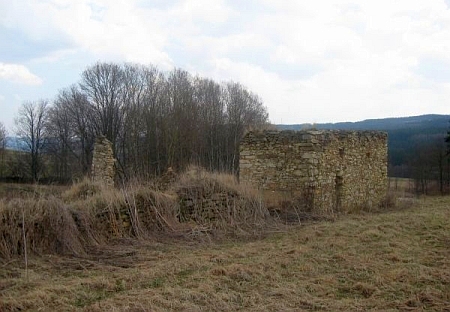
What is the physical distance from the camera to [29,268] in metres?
6.65

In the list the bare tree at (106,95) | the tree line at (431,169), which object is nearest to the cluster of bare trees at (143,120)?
the bare tree at (106,95)

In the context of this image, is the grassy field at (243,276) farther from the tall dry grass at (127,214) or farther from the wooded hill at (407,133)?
the wooded hill at (407,133)

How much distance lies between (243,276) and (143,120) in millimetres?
38247

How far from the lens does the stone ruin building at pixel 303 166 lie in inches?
520

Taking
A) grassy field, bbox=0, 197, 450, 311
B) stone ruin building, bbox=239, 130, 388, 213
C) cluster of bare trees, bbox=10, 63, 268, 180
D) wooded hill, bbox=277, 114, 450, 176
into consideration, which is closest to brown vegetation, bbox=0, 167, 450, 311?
grassy field, bbox=0, 197, 450, 311

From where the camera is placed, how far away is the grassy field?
17.0 ft

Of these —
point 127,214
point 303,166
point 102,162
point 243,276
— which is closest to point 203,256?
point 243,276

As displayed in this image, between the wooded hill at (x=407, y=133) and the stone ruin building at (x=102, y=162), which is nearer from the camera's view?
the stone ruin building at (x=102, y=162)

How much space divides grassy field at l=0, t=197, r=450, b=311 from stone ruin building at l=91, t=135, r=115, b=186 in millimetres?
9057

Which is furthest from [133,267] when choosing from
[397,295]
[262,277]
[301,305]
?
[397,295]

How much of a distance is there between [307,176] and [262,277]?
713cm

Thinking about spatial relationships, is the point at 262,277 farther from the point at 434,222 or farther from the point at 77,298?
the point at 434,222

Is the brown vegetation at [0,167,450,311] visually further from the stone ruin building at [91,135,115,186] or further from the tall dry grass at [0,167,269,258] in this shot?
the stone ruin building at [91,135,115,186]

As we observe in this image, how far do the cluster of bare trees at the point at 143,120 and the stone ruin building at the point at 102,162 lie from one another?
21299 mm
